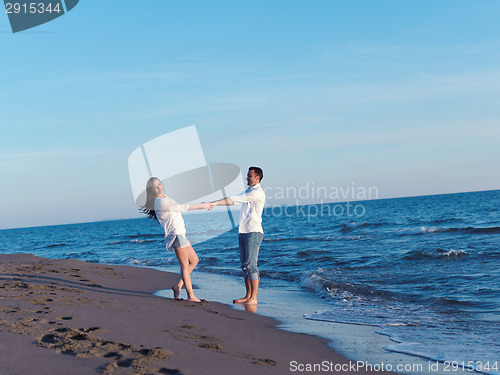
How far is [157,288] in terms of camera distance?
906 cm

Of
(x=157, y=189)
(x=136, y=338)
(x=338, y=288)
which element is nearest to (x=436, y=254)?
(x=338, y=288)

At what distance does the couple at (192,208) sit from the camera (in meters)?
6.53

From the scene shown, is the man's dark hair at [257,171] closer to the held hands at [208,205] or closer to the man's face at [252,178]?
the man's face at [252,178]

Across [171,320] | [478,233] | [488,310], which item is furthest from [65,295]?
[478,233]

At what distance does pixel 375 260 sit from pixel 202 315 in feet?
30.9

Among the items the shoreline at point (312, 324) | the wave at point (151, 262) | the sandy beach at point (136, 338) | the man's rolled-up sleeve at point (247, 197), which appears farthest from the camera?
the wave at point (151, 262)

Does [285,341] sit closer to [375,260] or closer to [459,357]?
[459,357]

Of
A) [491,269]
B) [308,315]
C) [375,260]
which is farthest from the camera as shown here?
[375,260]

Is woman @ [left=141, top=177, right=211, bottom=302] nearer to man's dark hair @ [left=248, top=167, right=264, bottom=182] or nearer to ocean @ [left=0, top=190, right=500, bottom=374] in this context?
man's dark hair @ [left=248, top=167, right=264, bottom=182]

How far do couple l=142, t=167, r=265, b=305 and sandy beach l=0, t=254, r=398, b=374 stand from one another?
69 centimetres

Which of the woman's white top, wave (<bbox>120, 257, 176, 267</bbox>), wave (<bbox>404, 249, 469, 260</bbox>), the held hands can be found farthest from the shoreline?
wave (<bbox>120, 257, 176, 267</bbox>)

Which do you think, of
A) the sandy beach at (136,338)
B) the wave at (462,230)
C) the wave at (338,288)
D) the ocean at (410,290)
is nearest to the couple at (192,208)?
the sandy beach at (136,338)

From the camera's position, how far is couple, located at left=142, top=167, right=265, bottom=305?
6527 millimetres

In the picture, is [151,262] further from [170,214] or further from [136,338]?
[136,338]
